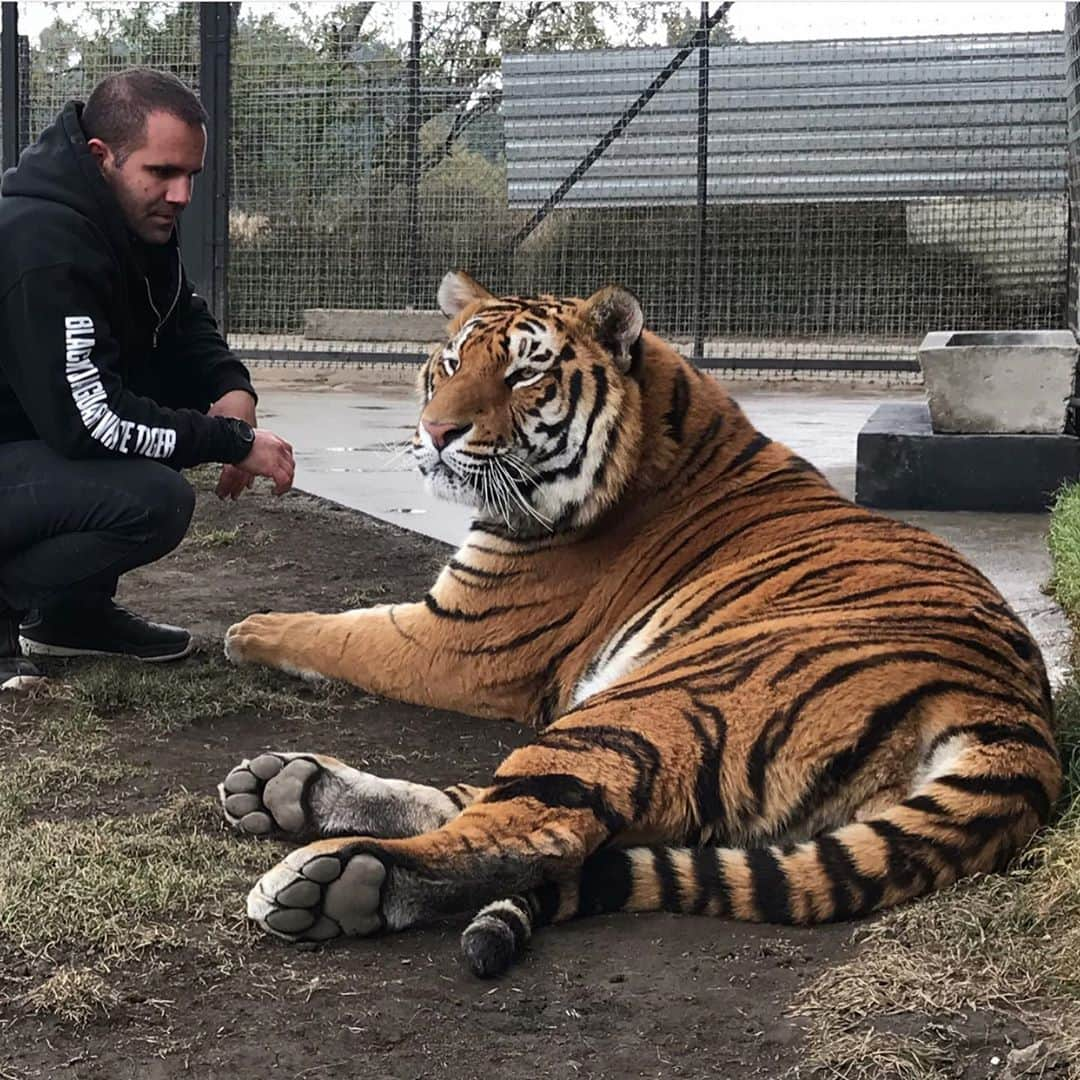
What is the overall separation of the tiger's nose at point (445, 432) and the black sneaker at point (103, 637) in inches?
44.5

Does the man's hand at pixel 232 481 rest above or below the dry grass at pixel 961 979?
above

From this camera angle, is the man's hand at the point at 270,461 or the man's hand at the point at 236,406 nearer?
the man's hand at the point at 270,461

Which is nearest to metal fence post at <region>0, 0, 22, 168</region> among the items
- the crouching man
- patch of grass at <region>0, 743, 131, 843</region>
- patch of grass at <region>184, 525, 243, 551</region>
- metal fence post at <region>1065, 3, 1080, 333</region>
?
patch of grass at <region>184, 525, 243, 551</region>

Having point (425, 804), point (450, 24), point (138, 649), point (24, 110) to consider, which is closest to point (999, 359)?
point (138, 649)

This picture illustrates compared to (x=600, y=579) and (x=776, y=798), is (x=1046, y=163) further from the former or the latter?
(x=776, y=798)

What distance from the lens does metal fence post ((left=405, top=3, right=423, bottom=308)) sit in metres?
10.8

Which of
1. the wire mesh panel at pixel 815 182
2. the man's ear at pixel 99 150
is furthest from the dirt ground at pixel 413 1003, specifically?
the wire mesh panel at pixel 815 182

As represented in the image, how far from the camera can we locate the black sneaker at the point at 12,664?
373 cm

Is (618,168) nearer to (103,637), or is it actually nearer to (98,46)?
(98,46)

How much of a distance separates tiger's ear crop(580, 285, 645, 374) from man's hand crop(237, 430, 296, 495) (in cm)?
87

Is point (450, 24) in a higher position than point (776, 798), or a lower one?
higher

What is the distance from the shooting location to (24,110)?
10742 mm

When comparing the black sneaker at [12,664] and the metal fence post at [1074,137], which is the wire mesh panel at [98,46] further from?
the black sneaker at [12,664]

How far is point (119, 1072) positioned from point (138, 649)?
7.32 ft
